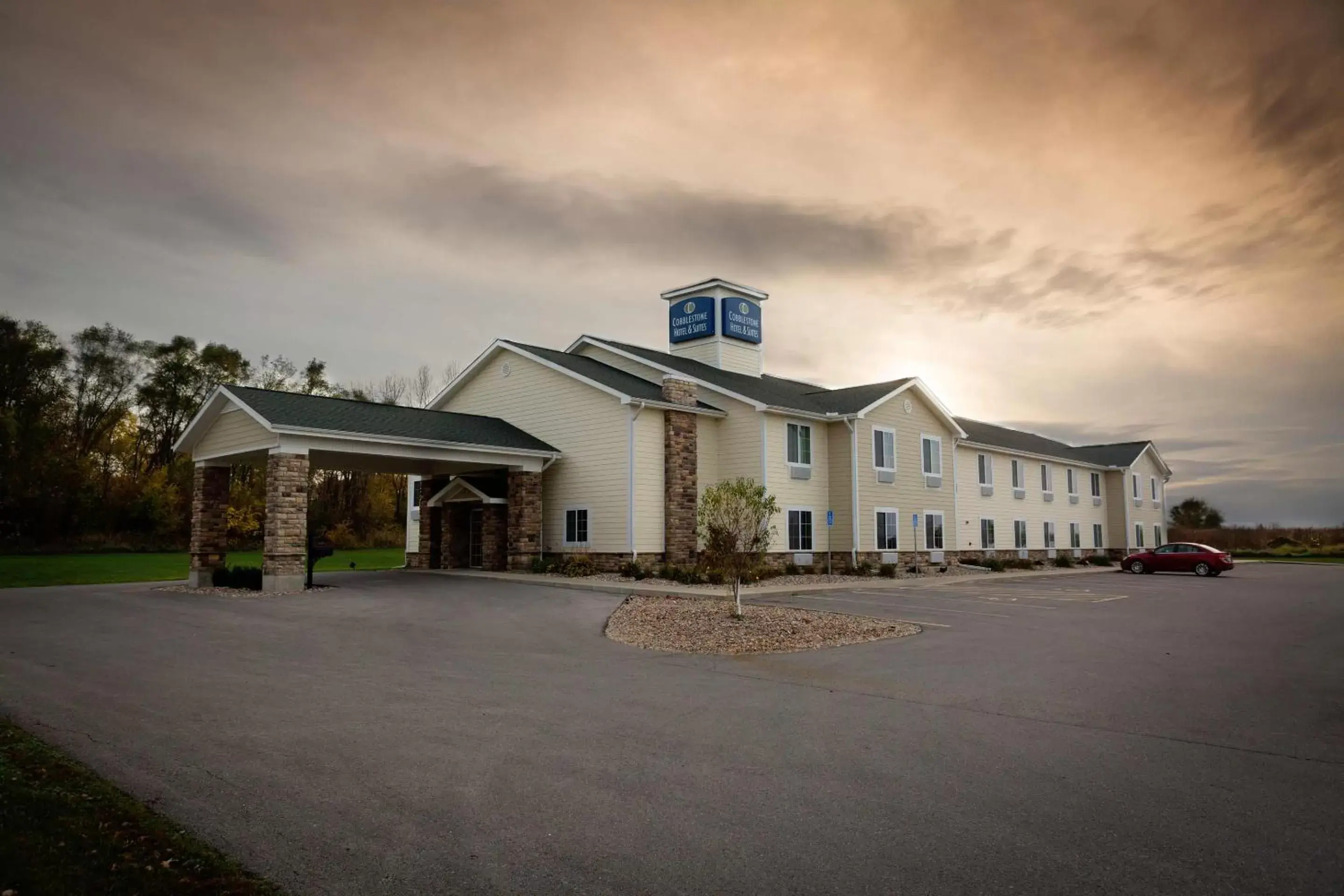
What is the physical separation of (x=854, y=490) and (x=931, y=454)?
5.62 meters

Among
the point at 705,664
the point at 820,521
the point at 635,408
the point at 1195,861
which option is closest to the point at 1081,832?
the point at 1195,861

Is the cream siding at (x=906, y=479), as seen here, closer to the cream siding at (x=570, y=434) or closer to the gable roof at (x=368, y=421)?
the cream siding at (x=570, y=434)

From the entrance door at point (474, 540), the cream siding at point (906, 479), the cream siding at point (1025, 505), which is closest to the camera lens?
the cream siding at point (906, 479)

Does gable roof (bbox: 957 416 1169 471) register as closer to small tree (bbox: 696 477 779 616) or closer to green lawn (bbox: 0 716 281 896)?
small tree (bbox: 696 477 779 616)

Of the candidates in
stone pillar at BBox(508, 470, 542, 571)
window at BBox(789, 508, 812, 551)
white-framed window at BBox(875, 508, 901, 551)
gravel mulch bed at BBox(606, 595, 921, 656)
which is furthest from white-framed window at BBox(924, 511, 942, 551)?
gravel mulch bed at BBox(606, 595, 921, 656)

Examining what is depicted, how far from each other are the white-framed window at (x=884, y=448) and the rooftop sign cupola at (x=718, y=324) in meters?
6.56

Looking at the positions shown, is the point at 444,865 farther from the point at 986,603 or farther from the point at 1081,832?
the point at 986,603

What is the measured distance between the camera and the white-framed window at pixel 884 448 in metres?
29.8

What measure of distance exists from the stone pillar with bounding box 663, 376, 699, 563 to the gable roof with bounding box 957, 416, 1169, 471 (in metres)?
16.4

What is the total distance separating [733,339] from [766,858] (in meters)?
30.2

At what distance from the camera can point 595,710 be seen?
8.05 metres

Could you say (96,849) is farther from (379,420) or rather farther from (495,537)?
(495,537)

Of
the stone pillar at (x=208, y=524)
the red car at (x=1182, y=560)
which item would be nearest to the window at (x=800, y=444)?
the stone pillar at (x=208, y=524)

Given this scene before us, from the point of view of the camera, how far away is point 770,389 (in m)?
31.7
